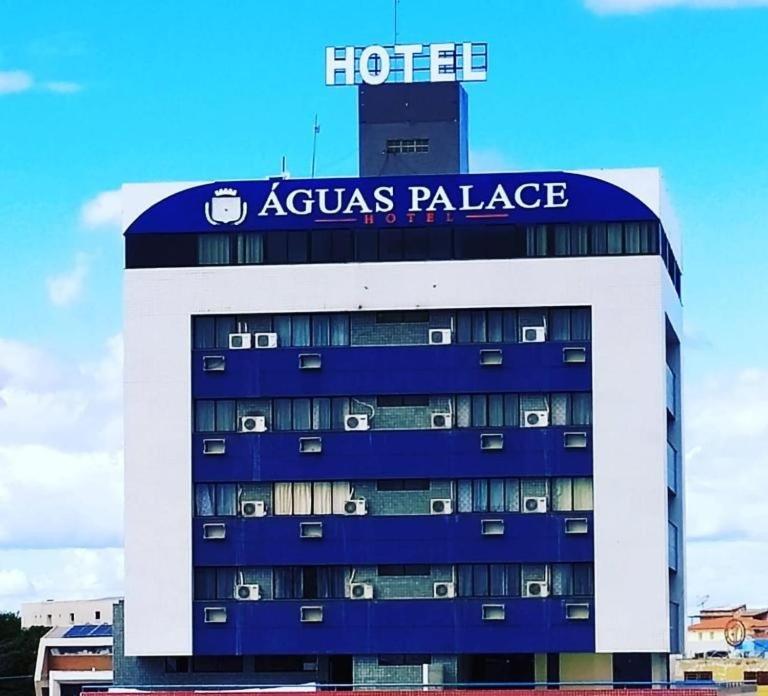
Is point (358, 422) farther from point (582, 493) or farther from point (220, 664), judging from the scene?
point (220, 664)

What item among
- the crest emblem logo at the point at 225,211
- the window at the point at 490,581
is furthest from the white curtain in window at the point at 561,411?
the crest emblem logo at the point at 225,211

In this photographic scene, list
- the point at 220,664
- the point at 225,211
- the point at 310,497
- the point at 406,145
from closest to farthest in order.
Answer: the point at 310,497, the point at 220,664, the point at 225,211, the point at 406,145

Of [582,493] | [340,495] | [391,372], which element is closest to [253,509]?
[340,495]

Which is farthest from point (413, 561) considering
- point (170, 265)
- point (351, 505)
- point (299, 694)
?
point (170, 265)

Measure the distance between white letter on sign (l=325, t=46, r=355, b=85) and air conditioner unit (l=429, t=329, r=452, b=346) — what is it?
12.7 metres

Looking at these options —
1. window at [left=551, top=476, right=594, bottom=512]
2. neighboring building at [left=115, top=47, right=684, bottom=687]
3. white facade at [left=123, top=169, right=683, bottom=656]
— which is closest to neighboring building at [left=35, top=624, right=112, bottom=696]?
white facade at [left=123, top=169, right=683, bottom=656]

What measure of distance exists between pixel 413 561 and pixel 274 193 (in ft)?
52.0

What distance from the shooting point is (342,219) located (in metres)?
84.9

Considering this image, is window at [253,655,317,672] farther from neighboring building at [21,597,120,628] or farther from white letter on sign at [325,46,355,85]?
neighboring building at [21,597,120,628]

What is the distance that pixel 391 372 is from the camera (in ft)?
275

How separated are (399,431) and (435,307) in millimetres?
5108

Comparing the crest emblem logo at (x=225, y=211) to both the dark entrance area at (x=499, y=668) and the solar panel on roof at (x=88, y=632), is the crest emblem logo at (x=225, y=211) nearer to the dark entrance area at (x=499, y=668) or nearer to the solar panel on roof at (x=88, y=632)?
the dark entrance area at (x=499, y=668)

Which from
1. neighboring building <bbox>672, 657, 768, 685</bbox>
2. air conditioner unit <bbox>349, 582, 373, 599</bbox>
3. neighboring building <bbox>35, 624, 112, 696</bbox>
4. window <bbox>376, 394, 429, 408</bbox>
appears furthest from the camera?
neighboring building <bbox>35, 624, 112, 696</bbox>

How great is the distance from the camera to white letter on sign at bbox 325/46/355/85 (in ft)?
295
